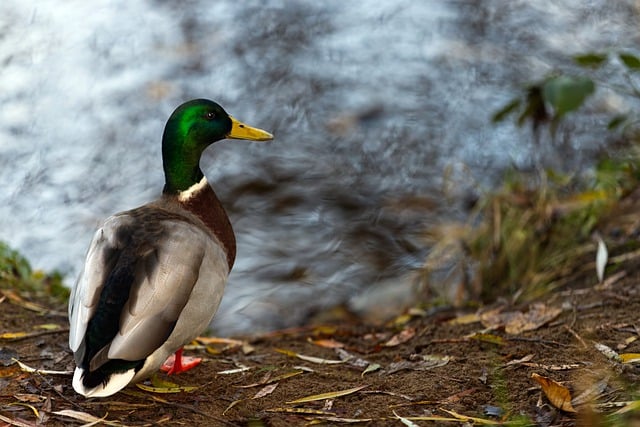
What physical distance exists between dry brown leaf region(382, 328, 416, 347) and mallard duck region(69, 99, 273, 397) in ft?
2.88

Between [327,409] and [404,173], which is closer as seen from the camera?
[327,409]

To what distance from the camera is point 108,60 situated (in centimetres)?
711

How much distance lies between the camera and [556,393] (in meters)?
2.36

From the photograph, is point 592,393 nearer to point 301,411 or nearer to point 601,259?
point 301,411

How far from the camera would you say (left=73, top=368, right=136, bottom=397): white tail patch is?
242 centimetres

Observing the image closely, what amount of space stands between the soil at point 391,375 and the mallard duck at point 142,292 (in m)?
0.16

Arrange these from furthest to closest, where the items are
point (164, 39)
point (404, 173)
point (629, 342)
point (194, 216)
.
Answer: point (164, 39) → point (404, 173) → point (194, 216) → point (629, 342)

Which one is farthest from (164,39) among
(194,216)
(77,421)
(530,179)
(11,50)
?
(77,421)

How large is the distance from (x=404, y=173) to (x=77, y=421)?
4.28 meters

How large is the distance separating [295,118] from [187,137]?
11.6 ft

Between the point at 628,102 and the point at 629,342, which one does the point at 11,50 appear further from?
the point at 629,342

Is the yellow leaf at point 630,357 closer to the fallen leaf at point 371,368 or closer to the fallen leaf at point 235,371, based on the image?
the fallen leaf at point 371,368

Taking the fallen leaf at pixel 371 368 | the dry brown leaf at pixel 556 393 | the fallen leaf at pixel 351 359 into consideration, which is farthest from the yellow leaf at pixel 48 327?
the dry brown leaf at pixel 556 393


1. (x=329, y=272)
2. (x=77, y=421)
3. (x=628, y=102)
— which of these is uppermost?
(x=77, y=421)
